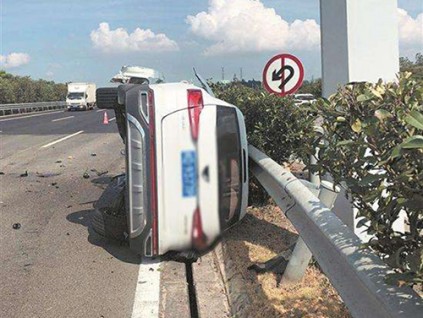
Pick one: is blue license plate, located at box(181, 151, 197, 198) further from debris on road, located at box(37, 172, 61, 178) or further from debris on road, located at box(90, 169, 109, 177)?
debris on road, located at box(37, 172, 61, 178)

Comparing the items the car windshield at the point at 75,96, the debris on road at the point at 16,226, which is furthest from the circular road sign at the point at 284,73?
the car windshield at the point at 75,96

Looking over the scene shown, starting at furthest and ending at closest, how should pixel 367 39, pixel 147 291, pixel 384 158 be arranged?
pixel 367 39 → pixel 147 291 → pixel 384 158

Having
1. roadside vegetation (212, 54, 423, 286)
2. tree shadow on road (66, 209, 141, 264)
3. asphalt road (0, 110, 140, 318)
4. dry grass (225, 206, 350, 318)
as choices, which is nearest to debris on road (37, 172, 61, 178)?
asphalt road (0, 110, 140, 318)

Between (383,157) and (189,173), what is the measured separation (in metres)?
1.19

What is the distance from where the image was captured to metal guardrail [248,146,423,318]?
1938mm

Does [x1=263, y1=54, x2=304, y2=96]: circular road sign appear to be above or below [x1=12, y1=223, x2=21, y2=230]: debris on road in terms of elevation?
above

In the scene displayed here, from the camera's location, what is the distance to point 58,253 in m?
5.71

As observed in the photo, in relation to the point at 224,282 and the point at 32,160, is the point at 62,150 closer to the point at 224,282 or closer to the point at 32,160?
the point at 32,160

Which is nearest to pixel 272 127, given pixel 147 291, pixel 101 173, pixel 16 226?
pixel 147 291

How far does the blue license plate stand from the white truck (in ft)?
165

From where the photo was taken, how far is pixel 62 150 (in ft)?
49.1

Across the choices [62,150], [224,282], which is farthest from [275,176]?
[62,150]

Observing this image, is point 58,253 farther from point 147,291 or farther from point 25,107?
point 25,107

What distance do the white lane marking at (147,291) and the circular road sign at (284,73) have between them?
12.7ft
